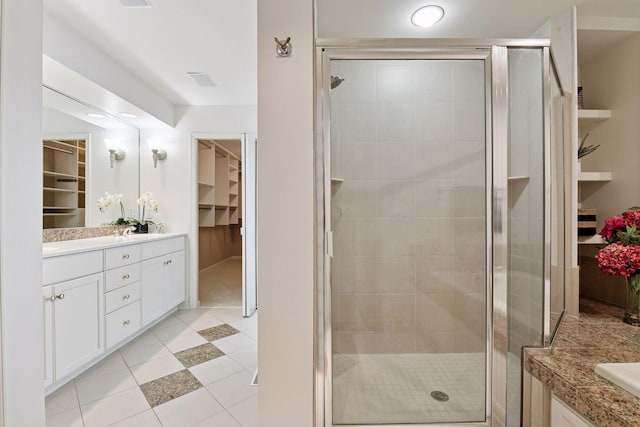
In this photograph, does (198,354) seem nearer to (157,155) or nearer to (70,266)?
(70,266)

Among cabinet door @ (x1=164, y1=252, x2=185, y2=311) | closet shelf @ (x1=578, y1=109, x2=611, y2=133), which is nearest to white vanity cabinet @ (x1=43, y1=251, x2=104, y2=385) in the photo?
cabinet door @ (x1=164, y1=252, x2=185, y2=311)

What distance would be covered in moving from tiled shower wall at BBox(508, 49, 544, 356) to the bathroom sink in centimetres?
25

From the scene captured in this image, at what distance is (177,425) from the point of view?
148cm

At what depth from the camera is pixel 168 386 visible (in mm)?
1793

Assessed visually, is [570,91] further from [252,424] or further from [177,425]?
[177,425]

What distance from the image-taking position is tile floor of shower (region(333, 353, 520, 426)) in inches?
49.8

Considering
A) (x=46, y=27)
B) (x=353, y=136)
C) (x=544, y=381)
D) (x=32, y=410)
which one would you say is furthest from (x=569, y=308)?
(x=46, y=27)

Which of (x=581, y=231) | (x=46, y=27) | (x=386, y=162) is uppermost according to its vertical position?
(x=46, y=27)

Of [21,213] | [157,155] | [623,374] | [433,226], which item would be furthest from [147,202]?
[623,374]

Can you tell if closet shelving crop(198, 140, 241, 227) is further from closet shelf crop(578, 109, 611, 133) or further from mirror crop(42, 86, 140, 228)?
closet shelf crop(578, 109, 611, 133)

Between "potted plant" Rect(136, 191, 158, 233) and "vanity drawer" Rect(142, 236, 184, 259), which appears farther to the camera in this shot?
"potted plant" Rect(136, 191, 158, 233)

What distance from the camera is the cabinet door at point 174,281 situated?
9.32 ft

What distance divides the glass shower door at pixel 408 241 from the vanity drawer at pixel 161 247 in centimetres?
212

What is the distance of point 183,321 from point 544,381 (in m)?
3.03
